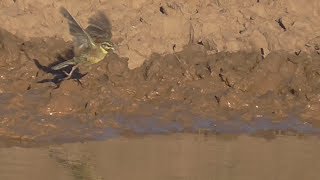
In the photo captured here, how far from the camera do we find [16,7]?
1155cm

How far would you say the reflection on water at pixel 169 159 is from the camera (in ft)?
27.3

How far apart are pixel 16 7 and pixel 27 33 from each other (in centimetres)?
42

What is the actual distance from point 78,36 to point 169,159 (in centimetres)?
244

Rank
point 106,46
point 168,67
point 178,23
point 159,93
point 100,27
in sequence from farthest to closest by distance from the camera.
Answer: point 178,23 < point 100,27 < point 168,67 < point 159,93 < point 106,46

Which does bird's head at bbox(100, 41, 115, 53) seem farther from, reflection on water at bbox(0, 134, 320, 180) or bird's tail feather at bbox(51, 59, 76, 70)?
reflection on water at bbox(0, 134, 320, 180)

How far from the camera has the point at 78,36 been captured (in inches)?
423

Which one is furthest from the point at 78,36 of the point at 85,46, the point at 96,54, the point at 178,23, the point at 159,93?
the point at 178,23

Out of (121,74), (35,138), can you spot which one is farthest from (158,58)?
(35,138)

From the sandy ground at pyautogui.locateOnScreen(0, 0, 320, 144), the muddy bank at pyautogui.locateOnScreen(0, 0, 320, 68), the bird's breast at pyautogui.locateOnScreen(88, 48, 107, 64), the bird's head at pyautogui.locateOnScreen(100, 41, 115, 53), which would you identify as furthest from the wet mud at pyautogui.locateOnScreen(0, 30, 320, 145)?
the bird's head at pyautogui.locateOnScreen(100, 41, 115, 53)

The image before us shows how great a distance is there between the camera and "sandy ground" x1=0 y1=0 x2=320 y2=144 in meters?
10.3

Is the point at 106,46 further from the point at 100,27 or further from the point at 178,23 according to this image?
the point at 178,23

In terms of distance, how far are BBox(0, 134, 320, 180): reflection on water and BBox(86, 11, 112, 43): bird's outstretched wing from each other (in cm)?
184

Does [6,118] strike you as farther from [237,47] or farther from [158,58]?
[237,47]

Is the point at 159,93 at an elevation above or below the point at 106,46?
below
